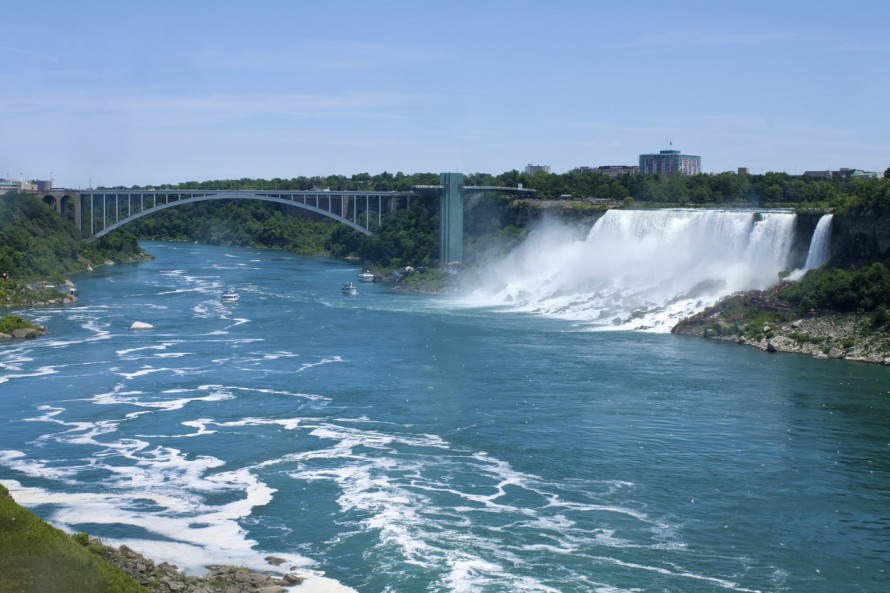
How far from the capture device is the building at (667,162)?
11069 cm

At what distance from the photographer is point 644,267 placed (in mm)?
37875

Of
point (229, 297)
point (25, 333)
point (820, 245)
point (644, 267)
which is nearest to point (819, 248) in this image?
point (820, 245)

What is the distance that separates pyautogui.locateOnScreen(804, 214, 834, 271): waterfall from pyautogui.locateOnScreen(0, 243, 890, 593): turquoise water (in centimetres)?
601

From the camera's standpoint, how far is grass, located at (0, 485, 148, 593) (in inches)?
401

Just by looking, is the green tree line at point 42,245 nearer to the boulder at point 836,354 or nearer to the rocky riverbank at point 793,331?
the rocky riverbank at point 793,331

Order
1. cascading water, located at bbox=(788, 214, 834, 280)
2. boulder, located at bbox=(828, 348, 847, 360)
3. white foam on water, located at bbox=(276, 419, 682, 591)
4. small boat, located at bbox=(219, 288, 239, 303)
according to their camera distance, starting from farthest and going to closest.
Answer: small boat, located at bbox=(219, 288, 239, 303)
cascading water, located at bbox=(788, 214, 834, 280)
boulder, located at bbox=(828, 348, 847, 360)
white foam on water, located at bbox=(276, 419, 682, 591)

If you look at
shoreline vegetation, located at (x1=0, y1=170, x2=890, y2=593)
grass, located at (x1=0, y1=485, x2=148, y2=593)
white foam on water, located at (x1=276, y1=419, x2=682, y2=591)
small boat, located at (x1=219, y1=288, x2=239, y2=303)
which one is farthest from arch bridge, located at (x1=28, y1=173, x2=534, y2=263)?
grass, located at (x1=0, y1=485, x2=148, y2=593)

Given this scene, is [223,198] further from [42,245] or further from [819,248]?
[819,248]

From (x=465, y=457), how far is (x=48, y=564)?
7773 mm

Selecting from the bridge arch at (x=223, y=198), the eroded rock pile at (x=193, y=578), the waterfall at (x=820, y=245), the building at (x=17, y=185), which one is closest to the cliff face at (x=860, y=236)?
the waterfall at (x=820, y=245)

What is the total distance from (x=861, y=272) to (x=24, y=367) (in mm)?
22896

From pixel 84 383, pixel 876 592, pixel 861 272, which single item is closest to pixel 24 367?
pixel 84 383

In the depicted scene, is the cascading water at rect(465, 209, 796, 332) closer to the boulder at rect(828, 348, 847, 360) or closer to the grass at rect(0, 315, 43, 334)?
the boulder at rect(828, 348, 847, 360)

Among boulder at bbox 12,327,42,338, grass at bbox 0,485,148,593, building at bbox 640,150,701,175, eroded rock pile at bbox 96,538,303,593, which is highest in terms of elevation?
building at bbox 640,150,701,175
